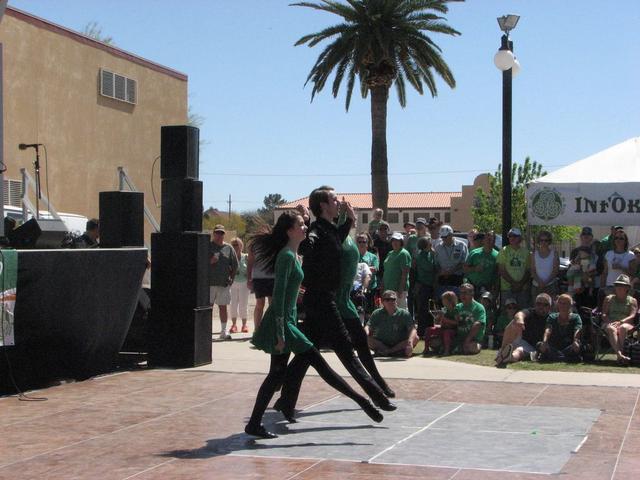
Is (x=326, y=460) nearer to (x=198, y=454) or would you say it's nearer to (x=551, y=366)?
(x=198, y=454)

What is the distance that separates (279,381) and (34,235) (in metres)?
4.91

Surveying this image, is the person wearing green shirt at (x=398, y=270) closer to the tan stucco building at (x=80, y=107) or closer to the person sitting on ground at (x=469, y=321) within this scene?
the person sitting on ground at (x=469, y=321)

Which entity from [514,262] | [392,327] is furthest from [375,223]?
[392,327]

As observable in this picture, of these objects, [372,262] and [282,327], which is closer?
[282,327]

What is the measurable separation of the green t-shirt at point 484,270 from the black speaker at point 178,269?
15.7 ft

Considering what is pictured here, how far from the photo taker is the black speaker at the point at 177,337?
1139 cm

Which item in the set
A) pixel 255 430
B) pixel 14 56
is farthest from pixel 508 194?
pixel 14 56

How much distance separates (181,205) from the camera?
11.4 meters

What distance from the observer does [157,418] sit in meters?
8.28

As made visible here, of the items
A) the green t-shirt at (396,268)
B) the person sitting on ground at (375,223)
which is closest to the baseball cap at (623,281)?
the green t-shirt at (396,268)

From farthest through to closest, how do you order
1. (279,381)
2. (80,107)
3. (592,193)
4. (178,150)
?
(80,107) < (592,193) < (178,150) < (279,381)

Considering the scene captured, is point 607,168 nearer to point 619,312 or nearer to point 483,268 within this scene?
point 483,268

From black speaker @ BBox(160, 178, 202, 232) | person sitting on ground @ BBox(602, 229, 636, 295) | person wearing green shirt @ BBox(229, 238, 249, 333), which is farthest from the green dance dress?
person wearing green shirt @ BBox(229, 238, 249, 333)

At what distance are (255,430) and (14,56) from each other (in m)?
18.5
